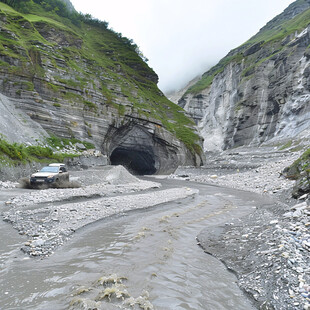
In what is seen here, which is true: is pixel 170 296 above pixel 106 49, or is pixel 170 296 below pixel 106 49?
below

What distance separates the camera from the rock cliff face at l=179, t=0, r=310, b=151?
69.7 metres

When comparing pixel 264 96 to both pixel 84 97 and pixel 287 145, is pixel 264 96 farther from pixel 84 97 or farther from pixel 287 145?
pixel 84 97

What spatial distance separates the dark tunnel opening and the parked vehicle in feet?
133

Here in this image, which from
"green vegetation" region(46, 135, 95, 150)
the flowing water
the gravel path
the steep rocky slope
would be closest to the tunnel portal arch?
the steep rocky slope

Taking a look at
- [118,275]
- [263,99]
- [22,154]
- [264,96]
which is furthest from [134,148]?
[118,275]

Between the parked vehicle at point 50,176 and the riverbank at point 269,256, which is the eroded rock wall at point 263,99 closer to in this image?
the parked vehicle at point 50,176

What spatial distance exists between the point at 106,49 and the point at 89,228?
82.2 metres

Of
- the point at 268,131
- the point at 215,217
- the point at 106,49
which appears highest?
the point at 106,49

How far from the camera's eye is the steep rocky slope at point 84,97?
38594mm

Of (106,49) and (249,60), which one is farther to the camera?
(249,60)

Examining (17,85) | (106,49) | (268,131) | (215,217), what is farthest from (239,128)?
(215,217)

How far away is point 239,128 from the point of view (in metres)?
93.9

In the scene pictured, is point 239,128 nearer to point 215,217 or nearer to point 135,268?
point 215,217

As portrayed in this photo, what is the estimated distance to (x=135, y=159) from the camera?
2876 inches
